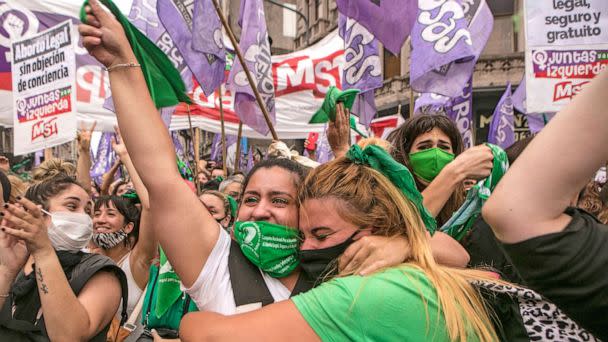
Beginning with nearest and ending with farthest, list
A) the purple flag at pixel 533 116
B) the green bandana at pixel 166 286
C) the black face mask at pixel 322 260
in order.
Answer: the black face mask at pixel 322 260
the green bandana at pixel 166 286
the purple flag at pixel 533 116

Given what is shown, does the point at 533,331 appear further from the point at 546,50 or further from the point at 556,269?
the point at 546,50

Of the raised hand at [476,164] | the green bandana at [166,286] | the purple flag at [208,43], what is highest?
the purple flag at [208,43]

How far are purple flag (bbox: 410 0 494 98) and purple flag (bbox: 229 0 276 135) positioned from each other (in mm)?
1674

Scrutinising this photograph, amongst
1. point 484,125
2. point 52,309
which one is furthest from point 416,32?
point 484,125

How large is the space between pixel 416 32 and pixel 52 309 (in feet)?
14.5

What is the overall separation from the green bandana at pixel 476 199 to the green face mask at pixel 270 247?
839mm

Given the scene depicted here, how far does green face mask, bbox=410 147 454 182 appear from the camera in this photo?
2.89m

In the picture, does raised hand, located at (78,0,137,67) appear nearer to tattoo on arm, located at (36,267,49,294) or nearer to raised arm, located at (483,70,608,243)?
tattoo on arm, located at (36,267,49,294)

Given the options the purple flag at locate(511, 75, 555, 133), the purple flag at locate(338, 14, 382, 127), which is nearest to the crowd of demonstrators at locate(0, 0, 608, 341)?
the purple flag at locate(338, 14, 382, 127)

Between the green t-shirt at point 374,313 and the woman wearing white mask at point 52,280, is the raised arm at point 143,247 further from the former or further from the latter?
the green t-shirt at point 374,313

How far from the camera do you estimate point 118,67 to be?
1813 mm

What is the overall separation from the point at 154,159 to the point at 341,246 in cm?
67

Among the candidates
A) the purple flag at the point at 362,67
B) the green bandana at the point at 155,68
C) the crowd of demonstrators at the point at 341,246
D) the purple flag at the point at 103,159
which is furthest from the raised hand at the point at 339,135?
the purple flag at the point at 103,159

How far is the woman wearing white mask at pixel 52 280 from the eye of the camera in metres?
2.22
